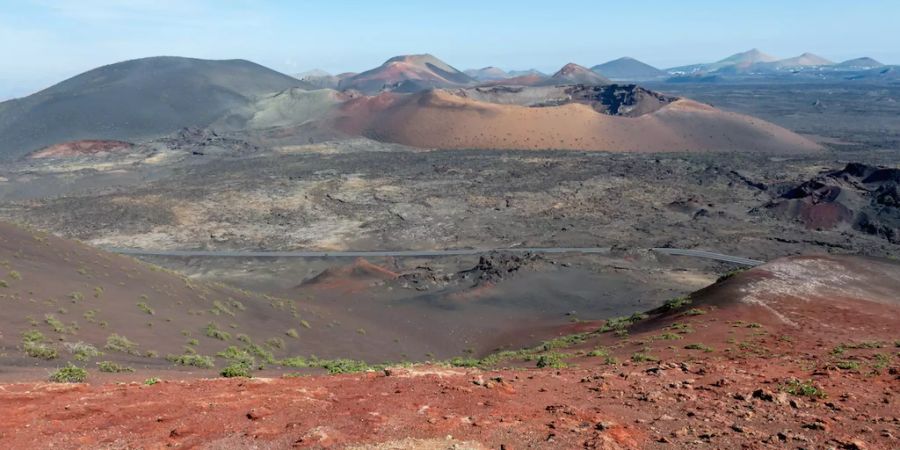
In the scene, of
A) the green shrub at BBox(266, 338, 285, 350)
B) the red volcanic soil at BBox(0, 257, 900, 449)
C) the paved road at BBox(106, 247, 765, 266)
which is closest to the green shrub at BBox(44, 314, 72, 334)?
the red volcanic soil at BBox(0, 257, 900, 449)

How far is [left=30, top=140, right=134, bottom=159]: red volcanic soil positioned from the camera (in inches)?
3863

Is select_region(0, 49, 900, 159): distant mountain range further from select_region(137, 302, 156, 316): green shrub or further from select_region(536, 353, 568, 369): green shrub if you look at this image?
select_region(536, 353, 568, 369): green shrub

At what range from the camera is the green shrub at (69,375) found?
42.6 feet

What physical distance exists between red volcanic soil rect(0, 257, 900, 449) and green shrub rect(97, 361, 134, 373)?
2.45 metres

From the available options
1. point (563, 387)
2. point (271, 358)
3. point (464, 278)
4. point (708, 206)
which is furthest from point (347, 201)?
point (563, 387)

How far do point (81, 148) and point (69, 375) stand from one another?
102429 millimetres

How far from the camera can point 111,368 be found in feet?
48.9

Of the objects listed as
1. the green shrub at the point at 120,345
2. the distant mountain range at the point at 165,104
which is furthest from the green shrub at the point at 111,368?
the distant mountain range at the point at 165,104

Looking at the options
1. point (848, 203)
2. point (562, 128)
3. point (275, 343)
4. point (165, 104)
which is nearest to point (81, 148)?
point (165, 104)

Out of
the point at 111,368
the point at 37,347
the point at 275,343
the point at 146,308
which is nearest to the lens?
the point at 111,368

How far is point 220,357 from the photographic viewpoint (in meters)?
20.2

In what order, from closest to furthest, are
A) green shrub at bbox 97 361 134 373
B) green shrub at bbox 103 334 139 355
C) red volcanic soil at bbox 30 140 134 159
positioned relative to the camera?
green shrub at bbox 97 361 134 373
green shrub at bbox 103 334 139 355
red volcanic soil at bbox 30 140 134 159

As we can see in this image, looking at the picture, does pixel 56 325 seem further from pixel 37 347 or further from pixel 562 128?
pixel 562 128

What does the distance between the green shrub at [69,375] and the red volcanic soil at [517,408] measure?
3.08 feet
